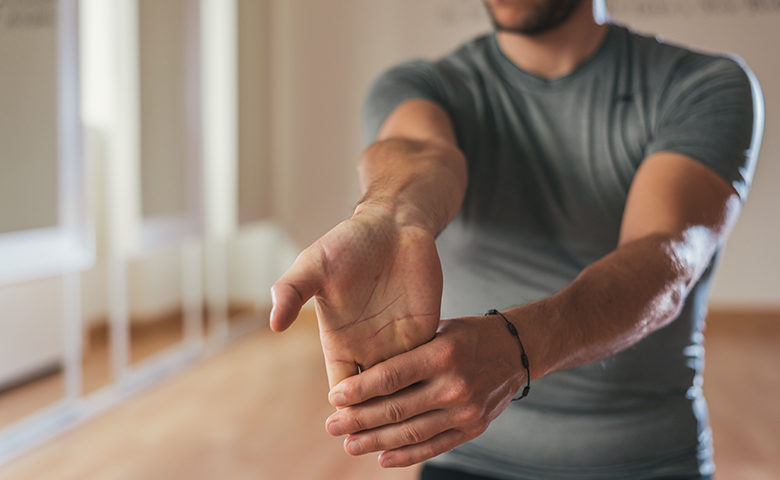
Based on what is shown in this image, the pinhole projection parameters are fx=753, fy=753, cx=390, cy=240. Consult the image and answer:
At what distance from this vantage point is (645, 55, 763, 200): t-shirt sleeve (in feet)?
1.91

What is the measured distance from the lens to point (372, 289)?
39 centimetres

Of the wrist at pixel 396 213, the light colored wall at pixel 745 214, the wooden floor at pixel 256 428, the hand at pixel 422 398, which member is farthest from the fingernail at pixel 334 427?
the light colored wall at pixel 745 214

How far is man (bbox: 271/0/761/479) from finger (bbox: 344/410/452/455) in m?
0.09

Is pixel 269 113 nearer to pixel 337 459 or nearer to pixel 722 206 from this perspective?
pixel 337 459

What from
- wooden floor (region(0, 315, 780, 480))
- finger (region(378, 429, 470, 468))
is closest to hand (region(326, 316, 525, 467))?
finger (region(378, 429, 470, 468))

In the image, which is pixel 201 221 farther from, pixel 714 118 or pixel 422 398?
pixel 422 398

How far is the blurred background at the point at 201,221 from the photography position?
185 cm

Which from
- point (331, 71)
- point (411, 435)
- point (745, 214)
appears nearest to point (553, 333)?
point (411, 435)

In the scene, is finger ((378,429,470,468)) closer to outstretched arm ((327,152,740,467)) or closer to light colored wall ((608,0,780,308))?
outstretched arm ((327,152,740,467))

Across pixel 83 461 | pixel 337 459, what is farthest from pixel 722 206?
pixel 83 461

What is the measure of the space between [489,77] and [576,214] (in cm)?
15

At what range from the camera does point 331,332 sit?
379 mm

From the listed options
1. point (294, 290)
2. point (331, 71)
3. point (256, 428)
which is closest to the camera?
point (294, 290)

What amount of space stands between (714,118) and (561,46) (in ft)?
0.46
